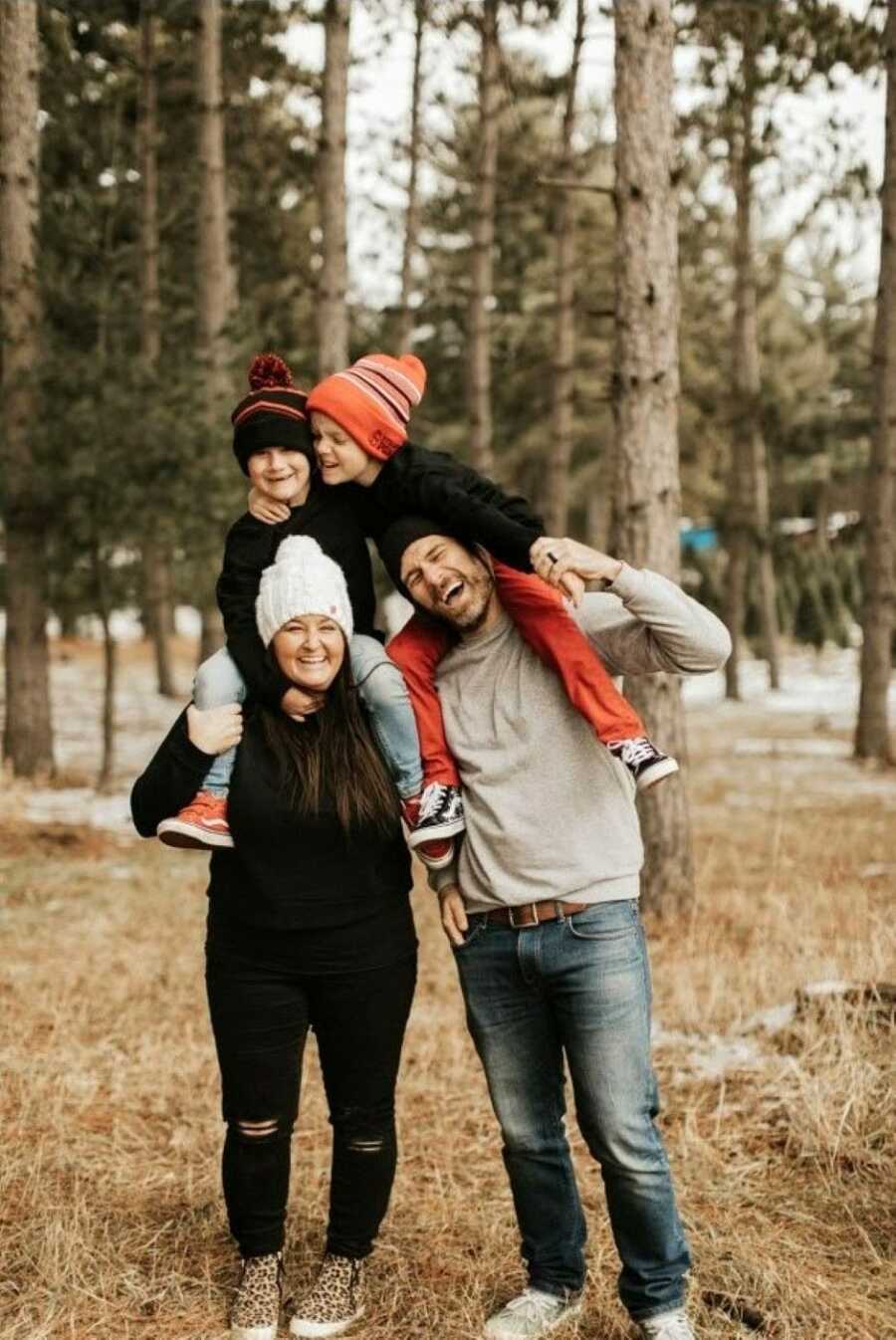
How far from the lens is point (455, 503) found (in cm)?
307

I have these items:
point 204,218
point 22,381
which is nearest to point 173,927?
point 22,381

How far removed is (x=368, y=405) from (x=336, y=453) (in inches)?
5.7

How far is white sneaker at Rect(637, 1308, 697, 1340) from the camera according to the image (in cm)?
300

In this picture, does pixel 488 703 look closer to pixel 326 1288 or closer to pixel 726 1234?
pixel 326 1288

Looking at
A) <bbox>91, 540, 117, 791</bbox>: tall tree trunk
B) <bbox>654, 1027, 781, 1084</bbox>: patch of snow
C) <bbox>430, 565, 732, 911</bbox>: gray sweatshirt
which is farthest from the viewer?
<bbox>91, 540, 117, 791</bbox>: tall tree trunk

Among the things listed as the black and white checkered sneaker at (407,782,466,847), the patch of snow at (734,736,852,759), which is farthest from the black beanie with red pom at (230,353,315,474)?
the patch of snow at (734,736,852,759)

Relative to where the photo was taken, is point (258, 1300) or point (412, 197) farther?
point (412, 197)

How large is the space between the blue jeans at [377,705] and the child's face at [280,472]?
1.60 feet

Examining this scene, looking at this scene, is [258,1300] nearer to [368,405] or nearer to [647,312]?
[368,405]

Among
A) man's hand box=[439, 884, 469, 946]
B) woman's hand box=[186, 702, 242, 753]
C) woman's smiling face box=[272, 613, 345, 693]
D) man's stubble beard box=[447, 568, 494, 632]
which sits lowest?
man's hand box=[439, 884, 469, 946]

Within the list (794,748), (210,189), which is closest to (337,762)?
(210,189)

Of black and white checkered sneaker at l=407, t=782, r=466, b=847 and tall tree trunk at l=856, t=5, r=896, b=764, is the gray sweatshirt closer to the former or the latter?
black and white checkered sneaker at l=407, t=782, r=466, b=847

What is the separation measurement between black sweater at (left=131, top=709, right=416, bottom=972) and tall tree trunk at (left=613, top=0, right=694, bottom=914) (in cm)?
391

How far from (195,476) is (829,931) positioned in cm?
677
